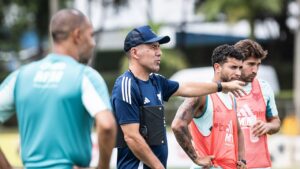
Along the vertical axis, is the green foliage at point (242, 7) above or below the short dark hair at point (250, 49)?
below

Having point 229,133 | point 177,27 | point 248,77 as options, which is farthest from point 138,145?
point 177,27

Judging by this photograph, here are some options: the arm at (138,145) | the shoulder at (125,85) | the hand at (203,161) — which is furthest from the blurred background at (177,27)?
the arm at (138,145)

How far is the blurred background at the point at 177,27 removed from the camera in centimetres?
4288

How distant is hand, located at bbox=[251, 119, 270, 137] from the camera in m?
8.97

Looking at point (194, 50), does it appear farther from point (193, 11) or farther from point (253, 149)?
point (253, 149)

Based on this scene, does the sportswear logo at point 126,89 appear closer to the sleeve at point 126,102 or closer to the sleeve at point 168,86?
the sleeve at point 126,102

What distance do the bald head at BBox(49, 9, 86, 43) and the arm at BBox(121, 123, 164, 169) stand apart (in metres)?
1.75

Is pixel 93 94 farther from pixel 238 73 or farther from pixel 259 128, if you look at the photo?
pixel 259 128

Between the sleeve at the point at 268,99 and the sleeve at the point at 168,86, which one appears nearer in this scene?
the sleeve at the point at 168,86

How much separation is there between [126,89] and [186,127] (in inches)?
40.0

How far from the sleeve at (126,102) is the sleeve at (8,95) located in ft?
5.14

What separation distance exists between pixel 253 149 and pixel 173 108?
78.7 feet

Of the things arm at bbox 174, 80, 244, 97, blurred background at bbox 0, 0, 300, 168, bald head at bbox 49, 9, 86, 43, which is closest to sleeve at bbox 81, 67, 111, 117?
bald head at bbox 49, 9, 86, 43

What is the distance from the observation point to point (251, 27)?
4284 centimetres
